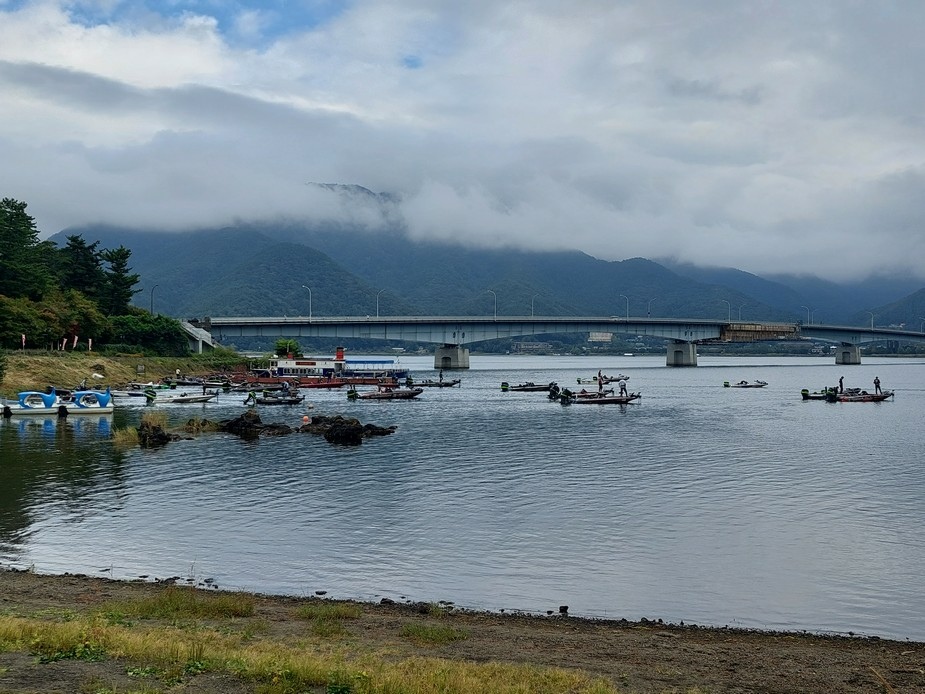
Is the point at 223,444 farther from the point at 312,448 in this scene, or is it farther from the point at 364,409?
the point at 364,409

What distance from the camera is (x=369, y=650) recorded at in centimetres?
1816

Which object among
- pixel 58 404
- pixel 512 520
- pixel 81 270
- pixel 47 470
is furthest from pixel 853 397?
pixel 81 270

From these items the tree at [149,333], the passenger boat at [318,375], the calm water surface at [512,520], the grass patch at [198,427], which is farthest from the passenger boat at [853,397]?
the tree at [149,333]

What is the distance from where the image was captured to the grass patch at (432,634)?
19448 millimetres

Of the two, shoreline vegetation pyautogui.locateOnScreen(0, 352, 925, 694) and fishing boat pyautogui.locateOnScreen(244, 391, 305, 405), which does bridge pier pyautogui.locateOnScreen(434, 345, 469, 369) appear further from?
shoreline vegetation pyautogui.locateOnScreen(0, 352, 925, 694)

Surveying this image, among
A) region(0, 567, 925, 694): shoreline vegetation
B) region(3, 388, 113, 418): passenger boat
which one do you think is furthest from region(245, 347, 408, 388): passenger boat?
region(0, 567, 925, 694): shoreline vegetation

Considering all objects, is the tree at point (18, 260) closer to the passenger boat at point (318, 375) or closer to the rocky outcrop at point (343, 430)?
the passenger boat at point (318, 375)

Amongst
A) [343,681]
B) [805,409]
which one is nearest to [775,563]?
[343,681]

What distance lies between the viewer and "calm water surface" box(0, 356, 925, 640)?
26.1 metres

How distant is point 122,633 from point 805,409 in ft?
333

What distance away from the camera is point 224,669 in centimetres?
1527

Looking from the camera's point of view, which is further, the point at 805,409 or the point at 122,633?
the point at 805,409

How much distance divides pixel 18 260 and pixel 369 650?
401 ft

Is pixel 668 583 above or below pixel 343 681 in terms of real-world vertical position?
below
